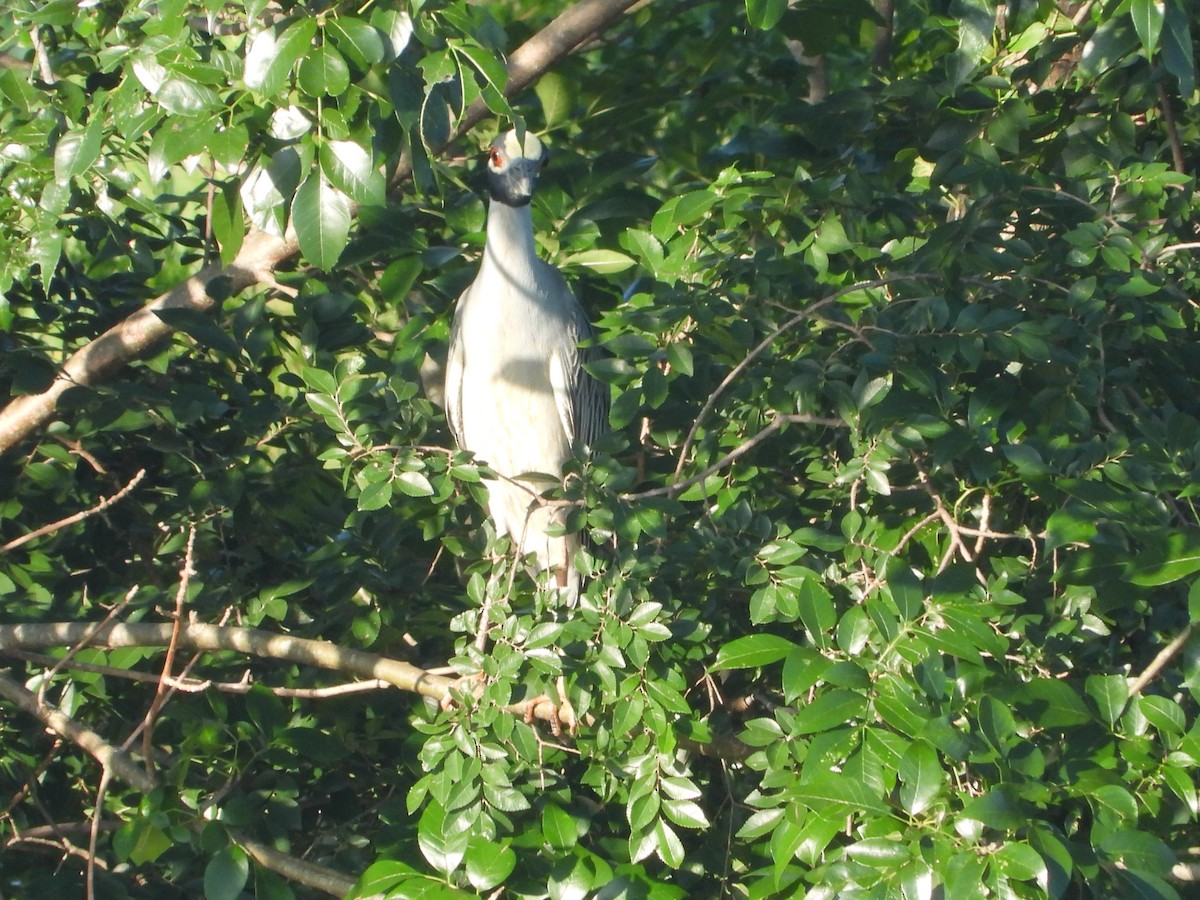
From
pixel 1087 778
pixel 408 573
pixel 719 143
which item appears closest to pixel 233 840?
pixel 408 573

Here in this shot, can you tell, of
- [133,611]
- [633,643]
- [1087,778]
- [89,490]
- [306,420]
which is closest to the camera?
[1087,778]

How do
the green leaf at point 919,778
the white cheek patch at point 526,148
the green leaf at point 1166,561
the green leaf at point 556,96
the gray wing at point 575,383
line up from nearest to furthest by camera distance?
the green leaf at point 919,778 < the green leaf at point 1166,561 < the green leaf at point 556,96 < the white cheek patch at point 526,148 < the gray wing at point 575,383

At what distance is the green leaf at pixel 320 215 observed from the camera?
1.56 metres

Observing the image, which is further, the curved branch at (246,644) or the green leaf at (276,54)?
the curved branch at (246,644)

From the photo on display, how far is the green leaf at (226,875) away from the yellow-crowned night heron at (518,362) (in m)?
1.32

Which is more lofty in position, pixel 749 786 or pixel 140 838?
pixel 140 838

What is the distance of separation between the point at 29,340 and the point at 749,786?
188cm

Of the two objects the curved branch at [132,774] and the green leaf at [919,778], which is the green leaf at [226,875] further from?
the green leaf at [919,778]

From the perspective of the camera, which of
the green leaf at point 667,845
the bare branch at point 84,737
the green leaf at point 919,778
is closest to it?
the green leaf at point 919,778

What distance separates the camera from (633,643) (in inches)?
70.8

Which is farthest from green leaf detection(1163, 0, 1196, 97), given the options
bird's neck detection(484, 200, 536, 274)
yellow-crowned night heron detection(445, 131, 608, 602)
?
bird's neck detection(484, 200, 536, 274)

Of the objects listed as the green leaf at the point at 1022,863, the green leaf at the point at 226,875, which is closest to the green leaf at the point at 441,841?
the green leaf at the point at 226,875

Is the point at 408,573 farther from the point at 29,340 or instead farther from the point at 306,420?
the point at 29,340

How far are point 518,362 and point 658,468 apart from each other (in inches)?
35.0
